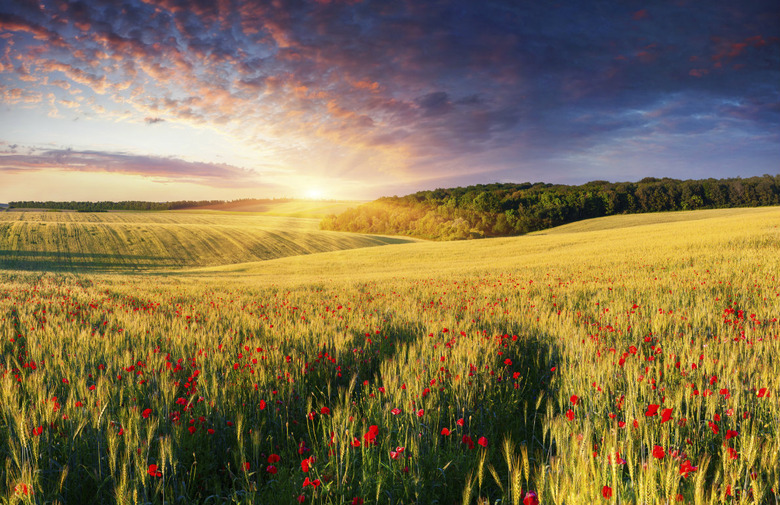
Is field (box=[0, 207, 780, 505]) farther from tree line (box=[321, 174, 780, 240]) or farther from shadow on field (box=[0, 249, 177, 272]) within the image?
tree line (box=[321, 174, 780, 240])

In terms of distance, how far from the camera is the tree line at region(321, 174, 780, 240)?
3349 inches

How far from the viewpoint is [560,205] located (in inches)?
3607

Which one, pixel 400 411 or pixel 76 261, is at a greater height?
pixel 400 411

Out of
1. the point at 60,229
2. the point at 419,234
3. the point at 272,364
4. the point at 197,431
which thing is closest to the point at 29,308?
the point at 272,364

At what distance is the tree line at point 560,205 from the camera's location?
279 feet

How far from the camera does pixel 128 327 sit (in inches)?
199

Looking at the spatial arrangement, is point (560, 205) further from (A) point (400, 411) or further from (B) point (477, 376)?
(A) point (400, 411)

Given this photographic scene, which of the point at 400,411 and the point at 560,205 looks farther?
the point at 560,205

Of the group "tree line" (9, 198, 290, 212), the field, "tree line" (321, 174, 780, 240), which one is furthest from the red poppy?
"tree line" (9, 198, 290, 212)

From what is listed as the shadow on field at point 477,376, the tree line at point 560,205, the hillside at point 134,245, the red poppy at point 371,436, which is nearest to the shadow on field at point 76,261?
the hillside at point 134,245

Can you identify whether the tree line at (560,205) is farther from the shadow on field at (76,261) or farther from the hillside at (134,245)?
the shadow on field at (76,261)

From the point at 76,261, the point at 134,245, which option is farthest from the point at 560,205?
the point at 76,261

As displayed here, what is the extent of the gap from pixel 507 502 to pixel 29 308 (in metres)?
8.36

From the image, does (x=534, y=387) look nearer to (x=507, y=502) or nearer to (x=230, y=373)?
(x=507, y=502)
